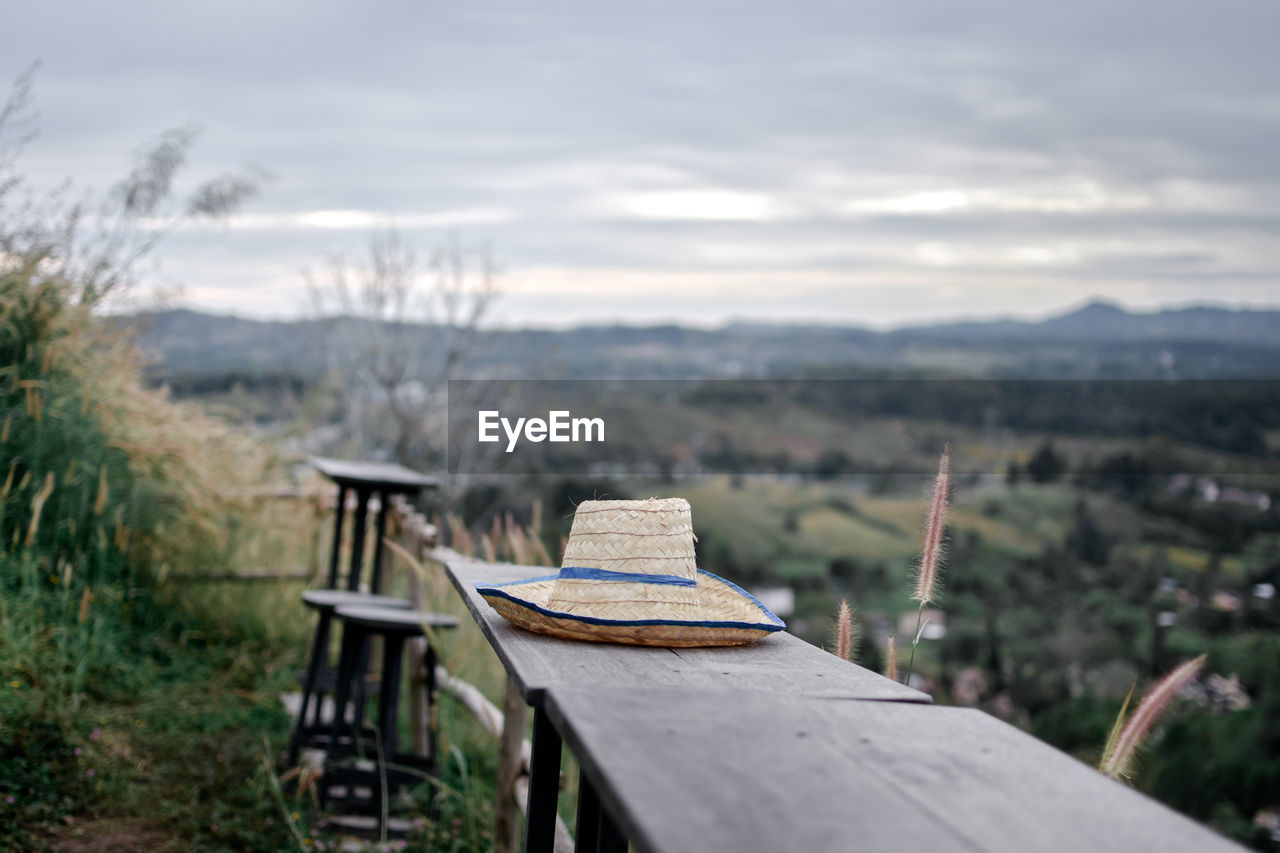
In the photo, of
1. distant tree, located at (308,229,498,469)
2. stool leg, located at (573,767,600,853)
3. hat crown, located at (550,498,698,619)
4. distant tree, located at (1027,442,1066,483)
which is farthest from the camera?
distant tree, located at (1027,442,1066,483)

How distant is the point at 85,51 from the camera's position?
912cm

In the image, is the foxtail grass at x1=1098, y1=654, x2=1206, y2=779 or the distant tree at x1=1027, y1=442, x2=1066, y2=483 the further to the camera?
the distant tree at x1=1027, y1=442, x2=1066, y2=483

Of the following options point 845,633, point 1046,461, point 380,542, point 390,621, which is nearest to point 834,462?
point 1046,461

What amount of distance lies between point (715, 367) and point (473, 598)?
56.3 ft

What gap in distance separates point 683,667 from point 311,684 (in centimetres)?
285

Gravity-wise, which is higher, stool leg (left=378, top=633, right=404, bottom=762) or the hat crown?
the hat crown

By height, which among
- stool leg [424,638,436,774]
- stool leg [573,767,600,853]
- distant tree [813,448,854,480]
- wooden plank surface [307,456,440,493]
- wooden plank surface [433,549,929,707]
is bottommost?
distant tree [813,448,854,480]

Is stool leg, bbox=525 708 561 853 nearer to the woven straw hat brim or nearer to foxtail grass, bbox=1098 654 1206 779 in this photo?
the woven straw hat brim

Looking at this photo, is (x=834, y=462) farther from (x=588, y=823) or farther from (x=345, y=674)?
(x=588, y=823)

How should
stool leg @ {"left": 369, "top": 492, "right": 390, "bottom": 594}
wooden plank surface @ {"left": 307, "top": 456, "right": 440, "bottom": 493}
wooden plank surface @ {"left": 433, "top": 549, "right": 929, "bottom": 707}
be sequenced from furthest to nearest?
stool leg @ {"left": 369, "top": 492, "right": 390, "bottom": 594} → wooden plank surface @ {"left": 307, "top": 456, "right": 440, "bottom": 493} → wooden plank surface @ {"left": 433, "top": 549, "right": 929, "bottom": 707}

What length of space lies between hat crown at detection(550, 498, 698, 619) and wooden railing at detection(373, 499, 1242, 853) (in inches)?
5.7

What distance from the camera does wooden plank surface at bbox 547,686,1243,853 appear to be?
35.2 inches

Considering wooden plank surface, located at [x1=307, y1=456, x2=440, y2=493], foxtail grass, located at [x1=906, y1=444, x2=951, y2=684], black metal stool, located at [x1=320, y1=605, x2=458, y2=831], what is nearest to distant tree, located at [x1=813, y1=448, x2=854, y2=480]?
wooden plank surface, located at [x1=307, y1=456, x2=440, y2=493]

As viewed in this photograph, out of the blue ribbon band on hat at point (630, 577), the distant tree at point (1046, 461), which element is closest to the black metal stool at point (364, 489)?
the blue ribbon band on hat at point (630, 577)
